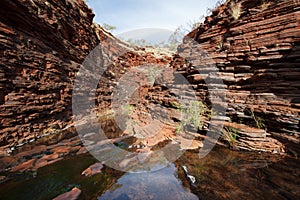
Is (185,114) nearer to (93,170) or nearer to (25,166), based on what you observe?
(93,170)

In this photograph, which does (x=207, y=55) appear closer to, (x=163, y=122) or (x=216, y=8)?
(x=216, y=8)

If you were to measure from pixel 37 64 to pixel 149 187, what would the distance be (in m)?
5.74

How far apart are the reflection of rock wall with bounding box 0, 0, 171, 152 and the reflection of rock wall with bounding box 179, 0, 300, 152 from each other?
5.63 m

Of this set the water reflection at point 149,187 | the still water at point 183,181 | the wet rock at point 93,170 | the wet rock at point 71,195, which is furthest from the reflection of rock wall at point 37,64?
the water reflection at point 149,187

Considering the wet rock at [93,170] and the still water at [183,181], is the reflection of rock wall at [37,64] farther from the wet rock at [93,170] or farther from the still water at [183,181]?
the wet rock at [93,170]

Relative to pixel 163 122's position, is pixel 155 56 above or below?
above

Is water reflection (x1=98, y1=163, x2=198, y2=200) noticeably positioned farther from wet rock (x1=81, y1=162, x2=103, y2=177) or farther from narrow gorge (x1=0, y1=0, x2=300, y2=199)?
wet rock (x1=81, y1=162, x2=103, y2=177)

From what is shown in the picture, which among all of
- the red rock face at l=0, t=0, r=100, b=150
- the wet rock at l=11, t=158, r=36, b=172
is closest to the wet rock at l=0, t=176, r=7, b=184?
the wet rock at l=11, t=158, r=36, b=172

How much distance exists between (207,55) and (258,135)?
3163 millimetres

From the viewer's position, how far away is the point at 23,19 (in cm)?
502

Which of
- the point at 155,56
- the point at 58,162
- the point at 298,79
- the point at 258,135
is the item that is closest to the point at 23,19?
the point at 58,162

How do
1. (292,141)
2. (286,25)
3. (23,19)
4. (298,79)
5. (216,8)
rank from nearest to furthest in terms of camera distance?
(292,141) → (298,79) → (286,25) → (23,19) → (216,8)

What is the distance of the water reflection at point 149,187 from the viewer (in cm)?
235

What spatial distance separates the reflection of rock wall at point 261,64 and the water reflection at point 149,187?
263 centimetres
